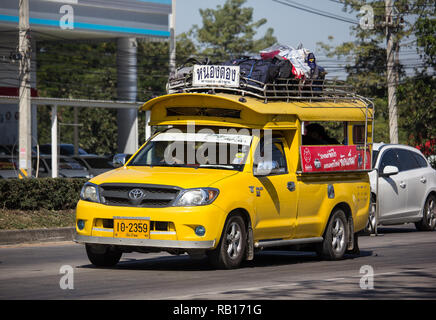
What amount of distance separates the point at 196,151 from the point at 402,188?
834 centimetres

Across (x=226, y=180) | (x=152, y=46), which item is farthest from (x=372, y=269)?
(x=152, y=46)

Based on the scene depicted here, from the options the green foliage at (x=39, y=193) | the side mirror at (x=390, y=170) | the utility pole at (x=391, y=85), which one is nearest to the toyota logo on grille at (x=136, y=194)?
the green foliage at (x=39, y=193)

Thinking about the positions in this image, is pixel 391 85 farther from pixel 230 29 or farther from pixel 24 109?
pixel 230 29

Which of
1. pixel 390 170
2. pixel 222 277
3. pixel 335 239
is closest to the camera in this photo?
pixel 222 277

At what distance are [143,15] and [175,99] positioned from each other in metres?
27.5

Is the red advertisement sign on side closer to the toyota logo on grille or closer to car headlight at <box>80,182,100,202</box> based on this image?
the toyota logo on grille

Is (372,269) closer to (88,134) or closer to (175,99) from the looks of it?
(175,99)

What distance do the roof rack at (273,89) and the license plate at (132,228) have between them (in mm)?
2395

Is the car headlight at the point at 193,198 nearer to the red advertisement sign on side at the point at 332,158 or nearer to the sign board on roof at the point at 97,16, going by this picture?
the red advertisement sign on side at the point at 332,158

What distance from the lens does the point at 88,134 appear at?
2736 inches

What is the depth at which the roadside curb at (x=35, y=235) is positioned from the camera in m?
17.1

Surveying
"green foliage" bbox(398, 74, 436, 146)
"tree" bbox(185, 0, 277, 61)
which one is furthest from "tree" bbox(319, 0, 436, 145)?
"tree" bbox(185, 0, 277, 61)

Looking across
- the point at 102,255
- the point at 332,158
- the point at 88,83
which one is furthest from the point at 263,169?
the point at 88,83

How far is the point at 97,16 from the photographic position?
123ft
